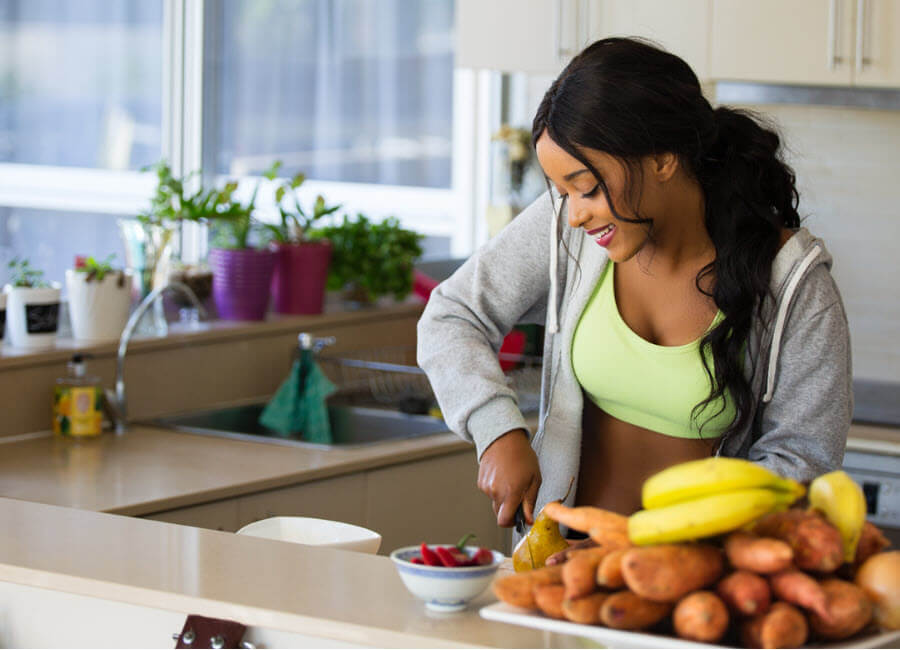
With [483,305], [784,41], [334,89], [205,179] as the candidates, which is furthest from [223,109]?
[483,305]

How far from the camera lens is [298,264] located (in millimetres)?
3467

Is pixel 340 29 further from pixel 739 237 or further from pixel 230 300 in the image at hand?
pixel 739 237

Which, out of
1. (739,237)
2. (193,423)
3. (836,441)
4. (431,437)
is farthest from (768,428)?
(193,423)

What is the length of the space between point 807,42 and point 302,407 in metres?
1.45

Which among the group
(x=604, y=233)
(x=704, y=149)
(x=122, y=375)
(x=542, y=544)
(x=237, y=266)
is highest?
(x=704, y=149)

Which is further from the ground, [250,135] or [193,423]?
[250,135]

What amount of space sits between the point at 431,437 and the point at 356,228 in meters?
0.83

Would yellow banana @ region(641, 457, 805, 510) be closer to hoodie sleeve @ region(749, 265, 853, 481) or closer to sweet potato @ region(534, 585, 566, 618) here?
sweet potato @ region(534, 585, 566, 618)

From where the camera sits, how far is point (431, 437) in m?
2.99

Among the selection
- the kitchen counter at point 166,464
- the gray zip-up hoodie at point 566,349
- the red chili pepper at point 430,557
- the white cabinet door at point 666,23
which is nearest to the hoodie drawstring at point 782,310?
the gray zip-up hoodie at point 566,349

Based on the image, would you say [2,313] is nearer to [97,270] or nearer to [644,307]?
[97,270]

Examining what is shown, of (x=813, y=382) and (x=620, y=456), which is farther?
(x=620, y=456)

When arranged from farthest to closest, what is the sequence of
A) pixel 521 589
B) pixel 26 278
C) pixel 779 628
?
pixel 26 278
pixel 521 589
pixel 779 628

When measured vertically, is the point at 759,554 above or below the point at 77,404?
above
